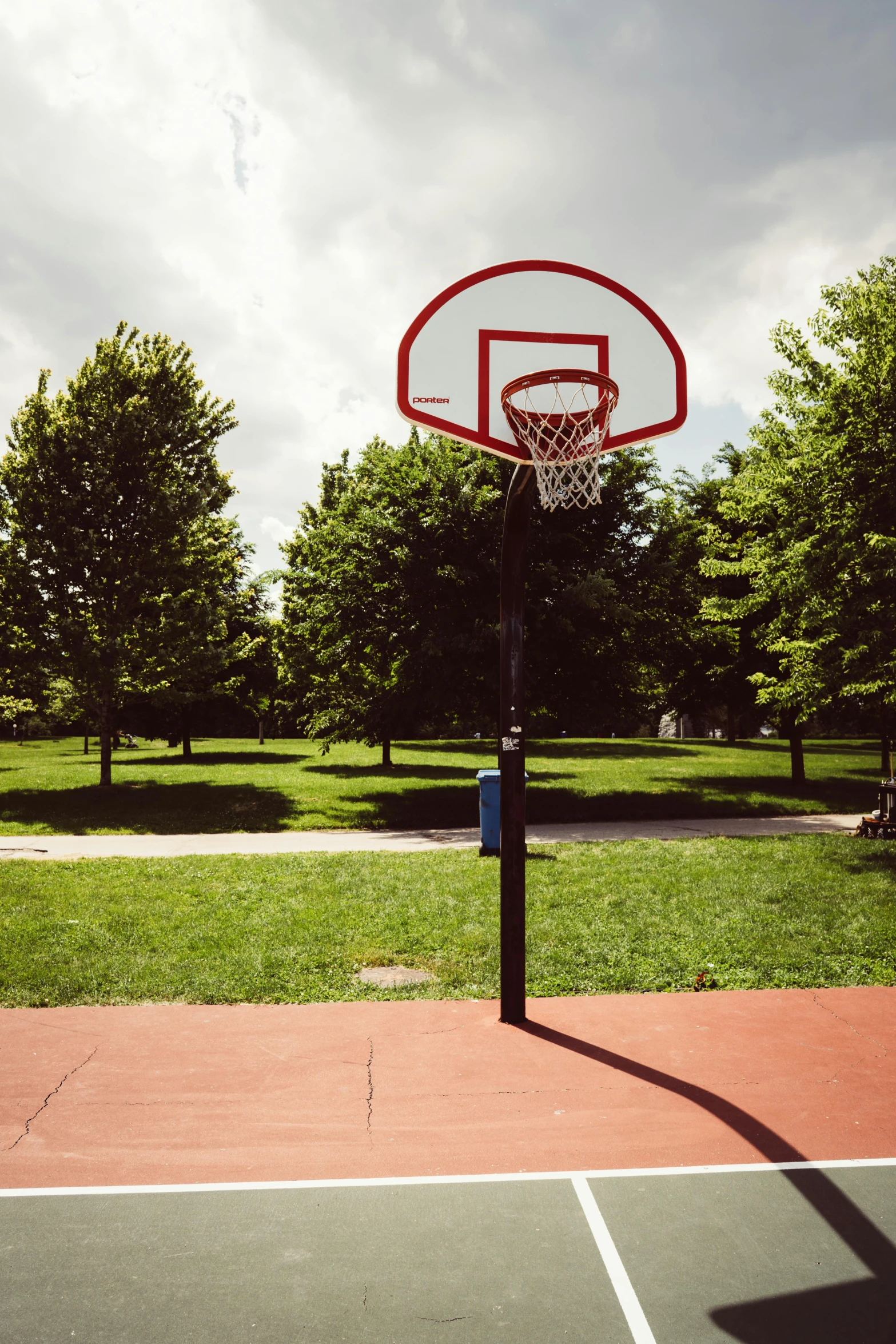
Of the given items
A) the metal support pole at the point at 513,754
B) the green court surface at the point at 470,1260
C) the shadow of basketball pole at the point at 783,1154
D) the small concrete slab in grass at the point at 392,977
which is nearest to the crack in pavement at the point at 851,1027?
the shadow of basketball pole at the point at 783,1154

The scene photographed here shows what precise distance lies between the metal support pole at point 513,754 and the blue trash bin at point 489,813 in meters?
6.06

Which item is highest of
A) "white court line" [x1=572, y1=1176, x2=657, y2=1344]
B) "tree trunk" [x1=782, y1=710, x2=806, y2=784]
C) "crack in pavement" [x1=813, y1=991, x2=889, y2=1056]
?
"tree trunk" [x1=782, y1=710, x2=806, y2=784]

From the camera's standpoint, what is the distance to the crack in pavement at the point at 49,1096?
516cm

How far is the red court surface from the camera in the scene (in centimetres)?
496

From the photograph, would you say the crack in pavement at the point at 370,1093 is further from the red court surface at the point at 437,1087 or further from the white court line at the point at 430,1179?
the white court line at the point at 430,1179

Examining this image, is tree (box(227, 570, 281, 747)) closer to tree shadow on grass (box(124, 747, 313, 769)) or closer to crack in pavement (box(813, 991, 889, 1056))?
tree shadow on grass (box(124, 747, 313, 769))

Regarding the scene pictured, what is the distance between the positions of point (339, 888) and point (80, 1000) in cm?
401

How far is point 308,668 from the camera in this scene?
2639 cm

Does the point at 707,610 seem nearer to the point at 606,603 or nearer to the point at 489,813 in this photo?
the point at 606,603

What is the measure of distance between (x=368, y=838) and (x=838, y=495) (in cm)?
1002

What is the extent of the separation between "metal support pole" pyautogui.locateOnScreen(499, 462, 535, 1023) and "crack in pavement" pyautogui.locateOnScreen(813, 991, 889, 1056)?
2.56m

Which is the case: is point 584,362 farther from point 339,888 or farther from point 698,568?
point 698,568

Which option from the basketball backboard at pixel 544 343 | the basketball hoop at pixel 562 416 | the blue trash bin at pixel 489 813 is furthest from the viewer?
the blue trash bin at pixel 489 813

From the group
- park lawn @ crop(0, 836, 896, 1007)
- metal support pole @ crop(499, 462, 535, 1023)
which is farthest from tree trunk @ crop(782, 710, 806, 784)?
metal support pole @ crop(499, 462, 535, 1023)
